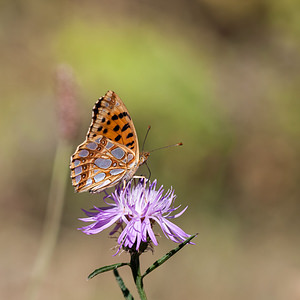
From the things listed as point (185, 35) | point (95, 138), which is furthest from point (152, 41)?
point (95, 138)

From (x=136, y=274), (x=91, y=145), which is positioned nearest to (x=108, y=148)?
(x=91, y=145)

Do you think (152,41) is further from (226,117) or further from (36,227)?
(36,227)

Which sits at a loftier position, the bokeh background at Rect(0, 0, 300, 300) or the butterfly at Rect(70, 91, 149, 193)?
the bokeh background at Rect(0, 0, 300, 300)

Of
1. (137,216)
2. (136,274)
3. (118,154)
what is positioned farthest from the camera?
(118,154)

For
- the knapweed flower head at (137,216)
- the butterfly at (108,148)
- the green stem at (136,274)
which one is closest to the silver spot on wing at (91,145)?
the butterfly at (108,148)

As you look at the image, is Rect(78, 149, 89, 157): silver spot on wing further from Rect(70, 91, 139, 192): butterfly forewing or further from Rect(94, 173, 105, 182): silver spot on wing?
Rect(94, 173, 105, 182): silver spot on wing

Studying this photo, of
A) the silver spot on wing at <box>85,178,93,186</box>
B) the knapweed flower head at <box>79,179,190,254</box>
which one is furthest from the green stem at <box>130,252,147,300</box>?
the silver spot on wing at <box>85,178,93,186</box>

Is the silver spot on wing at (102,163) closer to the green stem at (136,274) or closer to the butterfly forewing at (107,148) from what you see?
the butterfly forewing at (107,148)

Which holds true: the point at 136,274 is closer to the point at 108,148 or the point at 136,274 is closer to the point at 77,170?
the point at 77,170
